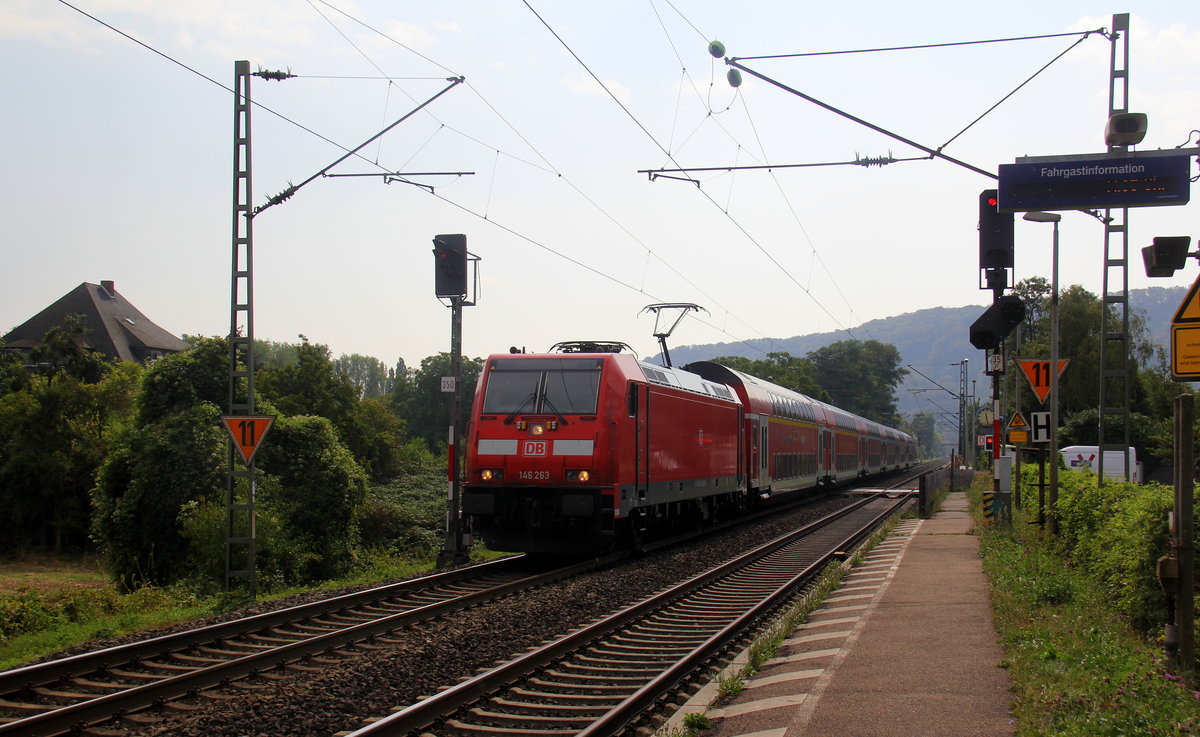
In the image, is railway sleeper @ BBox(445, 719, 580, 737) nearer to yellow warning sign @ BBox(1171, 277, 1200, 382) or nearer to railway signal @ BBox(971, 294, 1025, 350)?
yellow warning sign @ BBox(1171, 277, 1200, 382)

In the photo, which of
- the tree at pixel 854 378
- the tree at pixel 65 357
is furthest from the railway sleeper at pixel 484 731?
the tree at pixel 854 378

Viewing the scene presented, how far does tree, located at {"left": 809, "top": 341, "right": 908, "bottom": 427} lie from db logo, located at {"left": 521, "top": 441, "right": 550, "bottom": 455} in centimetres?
10488

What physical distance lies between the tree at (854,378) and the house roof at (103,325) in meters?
72.7

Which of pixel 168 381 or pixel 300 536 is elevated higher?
pixel 168 381

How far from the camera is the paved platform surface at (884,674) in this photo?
6453mm

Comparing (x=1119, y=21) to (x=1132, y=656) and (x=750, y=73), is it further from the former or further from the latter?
(x=1132, y=656)

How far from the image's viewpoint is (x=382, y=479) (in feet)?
167

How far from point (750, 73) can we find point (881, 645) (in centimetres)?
679

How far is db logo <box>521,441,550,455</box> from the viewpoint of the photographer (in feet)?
50.9

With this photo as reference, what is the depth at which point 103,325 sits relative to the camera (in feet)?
226

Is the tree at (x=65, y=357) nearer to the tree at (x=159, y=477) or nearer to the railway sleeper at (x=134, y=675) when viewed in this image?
the tree at (x=159, y=477)

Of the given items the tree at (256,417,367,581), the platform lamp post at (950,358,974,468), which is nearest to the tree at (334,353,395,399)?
the platform lamp post at (950,358,974,468)

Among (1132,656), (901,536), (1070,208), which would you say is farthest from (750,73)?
(901,536)

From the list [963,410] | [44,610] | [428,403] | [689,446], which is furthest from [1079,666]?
[428,403]
